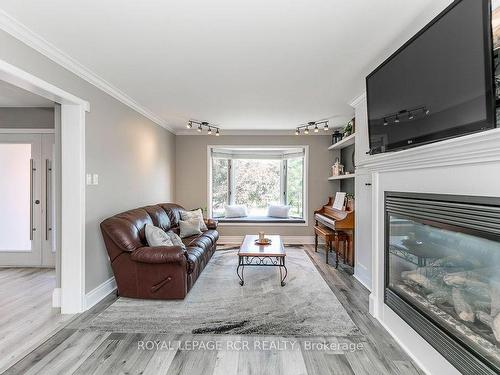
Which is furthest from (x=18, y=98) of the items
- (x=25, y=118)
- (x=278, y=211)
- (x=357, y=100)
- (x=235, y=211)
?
(x=278, y=211)

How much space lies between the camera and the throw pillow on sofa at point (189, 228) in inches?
169

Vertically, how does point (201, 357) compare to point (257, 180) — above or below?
below

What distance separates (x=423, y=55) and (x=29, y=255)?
5386 mm

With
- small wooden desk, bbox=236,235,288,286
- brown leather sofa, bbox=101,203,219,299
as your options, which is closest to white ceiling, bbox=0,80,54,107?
brown leather sofa, bbox=101,203,219,299

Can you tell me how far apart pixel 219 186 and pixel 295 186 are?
6.07 feet

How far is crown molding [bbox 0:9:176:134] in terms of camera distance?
1.88 m

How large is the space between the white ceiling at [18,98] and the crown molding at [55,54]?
974 millimetres

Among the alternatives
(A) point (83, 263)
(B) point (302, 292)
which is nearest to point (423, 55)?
(B) point (302, 292)

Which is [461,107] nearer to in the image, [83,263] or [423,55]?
[423,55]

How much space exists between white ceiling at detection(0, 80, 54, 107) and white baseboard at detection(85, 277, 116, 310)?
→ 246 centimetres

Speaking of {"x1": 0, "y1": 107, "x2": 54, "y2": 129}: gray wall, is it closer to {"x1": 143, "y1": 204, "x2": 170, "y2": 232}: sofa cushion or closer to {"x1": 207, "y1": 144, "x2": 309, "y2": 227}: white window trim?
{"x1": 143, "y1": 204, "x2": 170, "y2": 232}: sofa cushion

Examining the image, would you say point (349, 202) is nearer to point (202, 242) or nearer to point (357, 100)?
point (357, 100)

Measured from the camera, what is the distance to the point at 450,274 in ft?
5.61

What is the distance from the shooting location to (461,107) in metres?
1.41
